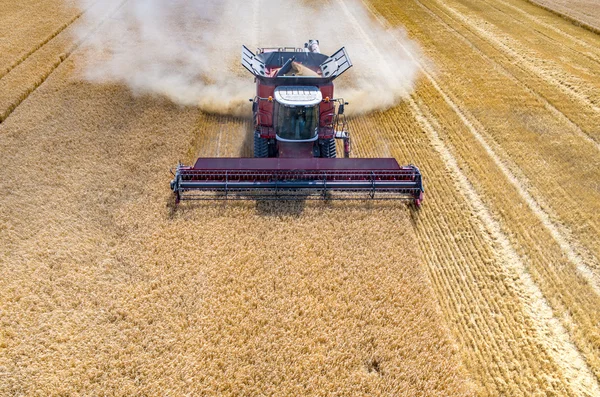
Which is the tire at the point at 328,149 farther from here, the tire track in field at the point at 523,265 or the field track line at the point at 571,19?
the field track line at the point at 571,19

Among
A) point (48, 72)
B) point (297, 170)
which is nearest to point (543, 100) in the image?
point (297, 170)

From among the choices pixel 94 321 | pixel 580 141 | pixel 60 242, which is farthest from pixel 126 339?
pixel 580 141

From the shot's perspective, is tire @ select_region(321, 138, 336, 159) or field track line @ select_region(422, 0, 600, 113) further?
field track line @ select_region(422, 0, 600, 113)

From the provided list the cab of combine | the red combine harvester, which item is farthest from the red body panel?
the cab of combine

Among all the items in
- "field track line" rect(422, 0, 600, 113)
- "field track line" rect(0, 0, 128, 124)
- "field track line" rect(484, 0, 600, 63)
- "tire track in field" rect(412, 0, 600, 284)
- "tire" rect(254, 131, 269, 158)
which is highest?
"field track line" rect(484, 0, 600, 63)

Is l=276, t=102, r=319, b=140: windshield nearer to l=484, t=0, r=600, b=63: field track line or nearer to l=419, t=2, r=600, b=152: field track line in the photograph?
l=419, t=2, r=600, b=152: field track line

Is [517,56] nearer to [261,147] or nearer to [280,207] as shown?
[261,147]

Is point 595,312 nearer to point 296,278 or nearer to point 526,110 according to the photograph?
point 296,278
